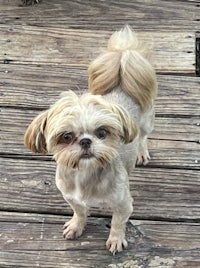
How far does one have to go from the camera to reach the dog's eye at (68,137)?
2.29m

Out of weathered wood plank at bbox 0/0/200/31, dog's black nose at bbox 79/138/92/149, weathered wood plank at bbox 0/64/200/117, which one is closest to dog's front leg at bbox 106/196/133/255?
dog's black nose at bbox 79/138/92/149

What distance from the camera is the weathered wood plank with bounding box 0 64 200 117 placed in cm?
345

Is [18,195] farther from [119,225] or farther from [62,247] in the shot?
[119,225]

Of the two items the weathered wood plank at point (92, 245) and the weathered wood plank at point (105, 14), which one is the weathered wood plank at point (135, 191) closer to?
the weathered wood plank at point (92, 245)

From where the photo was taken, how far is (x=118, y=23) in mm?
3938

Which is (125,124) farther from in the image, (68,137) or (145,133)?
(145,133)

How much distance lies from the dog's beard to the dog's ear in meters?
0.08

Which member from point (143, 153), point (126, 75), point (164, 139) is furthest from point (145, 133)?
point (126, 75)

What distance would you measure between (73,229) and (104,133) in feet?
2.37

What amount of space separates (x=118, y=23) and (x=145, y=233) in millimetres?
1544

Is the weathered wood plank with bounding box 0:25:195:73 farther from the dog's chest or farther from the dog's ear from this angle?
the dog's ear

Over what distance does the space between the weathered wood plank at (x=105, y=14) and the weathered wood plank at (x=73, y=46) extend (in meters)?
0.08

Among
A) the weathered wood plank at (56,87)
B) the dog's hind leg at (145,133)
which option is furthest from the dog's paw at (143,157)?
the weathered wood plank at (56,87)

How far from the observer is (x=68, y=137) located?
7.54 ft
